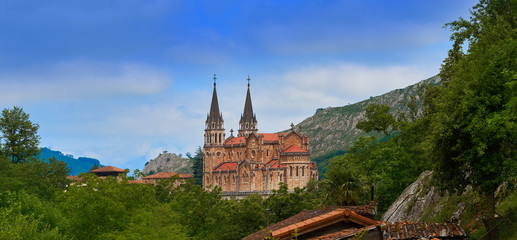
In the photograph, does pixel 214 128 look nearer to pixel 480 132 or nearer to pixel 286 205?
pixel 286 205

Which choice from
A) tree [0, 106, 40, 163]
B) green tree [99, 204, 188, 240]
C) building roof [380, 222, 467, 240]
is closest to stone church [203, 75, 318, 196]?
tree [0, 106, 40, 163]

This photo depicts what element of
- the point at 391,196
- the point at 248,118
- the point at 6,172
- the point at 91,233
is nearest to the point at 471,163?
the point at 91,233

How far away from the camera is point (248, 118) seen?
150 meters

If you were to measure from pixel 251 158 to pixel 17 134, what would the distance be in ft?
237

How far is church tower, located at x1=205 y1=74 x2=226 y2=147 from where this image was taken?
147 metres

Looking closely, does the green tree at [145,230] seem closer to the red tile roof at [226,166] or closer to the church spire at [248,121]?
the red tile roof at [226,166]

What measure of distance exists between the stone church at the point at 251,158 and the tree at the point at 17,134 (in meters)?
57.2

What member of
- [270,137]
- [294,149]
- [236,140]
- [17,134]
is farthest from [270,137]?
[17,134]

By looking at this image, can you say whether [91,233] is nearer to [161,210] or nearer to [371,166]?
[161,210]

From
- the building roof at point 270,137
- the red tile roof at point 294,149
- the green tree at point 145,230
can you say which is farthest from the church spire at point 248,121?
the green tree at point 145,230

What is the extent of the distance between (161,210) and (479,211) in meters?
30.1

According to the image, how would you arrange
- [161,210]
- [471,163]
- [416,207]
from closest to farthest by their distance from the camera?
[471,163], [416,207], [161,210]

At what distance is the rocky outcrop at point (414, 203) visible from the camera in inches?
1451

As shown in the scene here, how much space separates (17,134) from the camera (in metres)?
71.7
